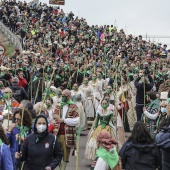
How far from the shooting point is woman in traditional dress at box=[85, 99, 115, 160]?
1453cm

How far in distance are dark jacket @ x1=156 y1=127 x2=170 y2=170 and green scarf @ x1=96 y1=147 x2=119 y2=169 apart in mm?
1105

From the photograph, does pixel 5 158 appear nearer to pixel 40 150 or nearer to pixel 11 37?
pixel 40 150

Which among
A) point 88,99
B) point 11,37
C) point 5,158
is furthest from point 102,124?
point 11,37

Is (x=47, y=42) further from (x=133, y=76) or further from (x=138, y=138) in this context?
(x=138, y=138)

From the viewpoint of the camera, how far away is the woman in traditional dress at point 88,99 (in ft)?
69.8

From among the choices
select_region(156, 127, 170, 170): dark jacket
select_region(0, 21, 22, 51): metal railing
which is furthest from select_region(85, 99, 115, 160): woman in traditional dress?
select_region(0, 21, 22, 51): metal railing

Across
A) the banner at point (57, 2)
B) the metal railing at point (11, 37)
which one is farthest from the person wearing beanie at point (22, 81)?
the banner at point (57, 2)

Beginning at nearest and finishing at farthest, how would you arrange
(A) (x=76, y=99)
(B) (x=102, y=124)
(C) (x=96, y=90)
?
(B) (x=102, y=124) < (A) (x=76, y=99) < (C) (x=96, y=90)

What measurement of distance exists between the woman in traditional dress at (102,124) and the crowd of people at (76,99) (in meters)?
0.02

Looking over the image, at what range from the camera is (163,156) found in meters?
10.4

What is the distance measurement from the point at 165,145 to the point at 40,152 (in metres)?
1.77

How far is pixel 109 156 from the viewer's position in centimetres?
919

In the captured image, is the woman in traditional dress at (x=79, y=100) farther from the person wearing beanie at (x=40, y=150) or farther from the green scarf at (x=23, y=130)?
the person wearing beanie at (x=40, y=150)

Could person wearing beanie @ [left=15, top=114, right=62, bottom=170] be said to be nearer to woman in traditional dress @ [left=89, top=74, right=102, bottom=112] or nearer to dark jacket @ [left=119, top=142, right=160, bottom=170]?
dark jacket @ [left=119, top=142, right=160, bottom=170]
